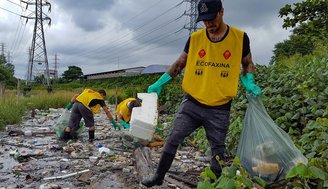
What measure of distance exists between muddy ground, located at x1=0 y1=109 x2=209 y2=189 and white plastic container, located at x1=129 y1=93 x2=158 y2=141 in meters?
0.45

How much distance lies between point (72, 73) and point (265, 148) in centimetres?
4738

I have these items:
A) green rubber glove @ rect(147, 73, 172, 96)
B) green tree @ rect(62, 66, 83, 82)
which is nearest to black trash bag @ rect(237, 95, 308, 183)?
green rubber glove @ rect(147, 73, 172, 96)

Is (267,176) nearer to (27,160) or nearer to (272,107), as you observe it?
(272,107)

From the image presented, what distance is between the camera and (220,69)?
2.77 meters

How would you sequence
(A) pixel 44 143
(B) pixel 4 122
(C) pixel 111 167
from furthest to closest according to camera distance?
1. (B) pixel 4 122
2. (A) pixel 44 143
3. (C) pixel 111 167

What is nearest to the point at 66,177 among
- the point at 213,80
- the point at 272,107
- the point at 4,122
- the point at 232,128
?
the point at 232,128

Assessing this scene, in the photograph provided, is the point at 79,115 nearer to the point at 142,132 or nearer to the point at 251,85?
the point at 142,132

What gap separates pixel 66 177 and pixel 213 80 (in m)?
2.46

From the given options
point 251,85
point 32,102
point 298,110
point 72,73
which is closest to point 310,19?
point 298,110

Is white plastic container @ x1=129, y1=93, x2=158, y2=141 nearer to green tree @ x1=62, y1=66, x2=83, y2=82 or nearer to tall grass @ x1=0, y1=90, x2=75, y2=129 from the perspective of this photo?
tall grass @ x1=0, y1=90, x2=75, y2=129

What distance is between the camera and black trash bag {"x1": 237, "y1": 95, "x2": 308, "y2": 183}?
8.62ft

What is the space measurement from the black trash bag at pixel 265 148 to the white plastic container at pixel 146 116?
99 centimetres

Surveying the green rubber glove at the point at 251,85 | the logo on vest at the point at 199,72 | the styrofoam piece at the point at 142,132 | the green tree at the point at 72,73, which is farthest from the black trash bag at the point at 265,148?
the green tree at the point at 72,73

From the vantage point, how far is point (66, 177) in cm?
423
